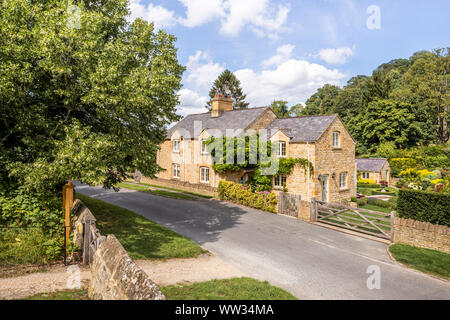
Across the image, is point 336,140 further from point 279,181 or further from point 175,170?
point 175,170

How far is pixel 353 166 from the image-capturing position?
29.3 metres

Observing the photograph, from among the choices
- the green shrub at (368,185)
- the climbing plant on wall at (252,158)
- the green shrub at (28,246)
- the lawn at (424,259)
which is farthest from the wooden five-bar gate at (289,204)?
the green shrub at (368,185)

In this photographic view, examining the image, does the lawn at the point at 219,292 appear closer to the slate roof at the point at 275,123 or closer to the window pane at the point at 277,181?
the slate roof at the point at 275,123

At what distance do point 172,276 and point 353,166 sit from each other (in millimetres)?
24858

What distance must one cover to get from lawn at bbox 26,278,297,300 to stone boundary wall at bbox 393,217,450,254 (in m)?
9.33

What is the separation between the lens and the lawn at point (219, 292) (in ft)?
24.7

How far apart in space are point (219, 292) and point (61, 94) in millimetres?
8485

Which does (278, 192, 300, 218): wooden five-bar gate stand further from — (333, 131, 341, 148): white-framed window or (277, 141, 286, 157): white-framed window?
(333, 131, 341, 148): white-framed window

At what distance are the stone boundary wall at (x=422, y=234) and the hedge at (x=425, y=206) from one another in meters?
1.47
